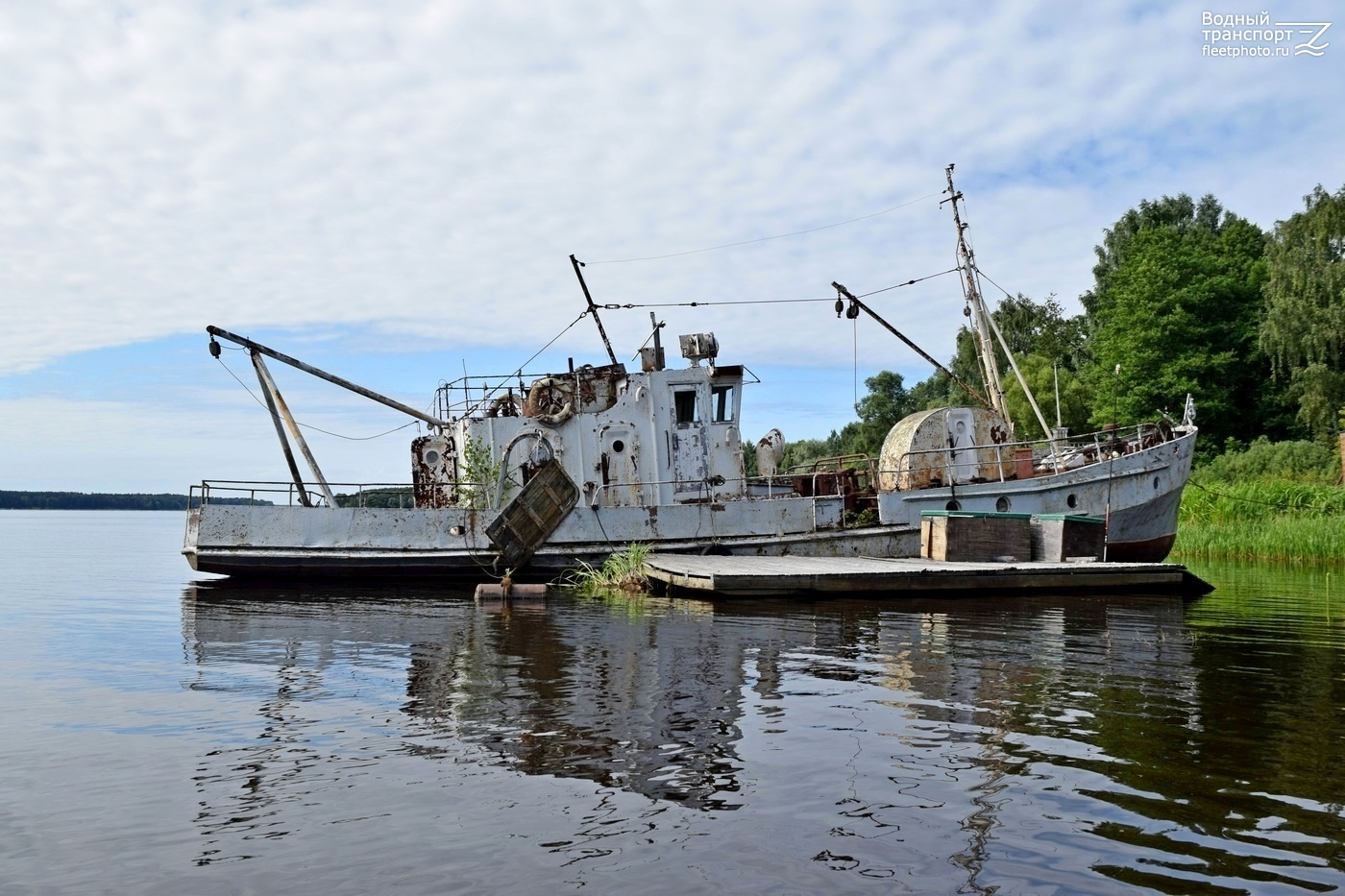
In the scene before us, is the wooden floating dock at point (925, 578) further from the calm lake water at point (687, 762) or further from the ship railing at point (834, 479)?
the ship railing at point (834, 479)

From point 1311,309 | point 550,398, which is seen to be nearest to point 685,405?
point 550,398

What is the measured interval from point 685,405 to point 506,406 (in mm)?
4230

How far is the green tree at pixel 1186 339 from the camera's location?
153 ft

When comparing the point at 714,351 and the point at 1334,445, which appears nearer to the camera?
the point at 714,351

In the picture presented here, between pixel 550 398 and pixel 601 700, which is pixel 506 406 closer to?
pixel 550 398

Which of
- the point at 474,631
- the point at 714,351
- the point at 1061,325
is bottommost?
the point at 474,631

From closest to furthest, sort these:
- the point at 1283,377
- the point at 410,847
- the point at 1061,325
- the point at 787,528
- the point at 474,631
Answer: the point at 410,847 < the point at 474,631 < the point at 787,528 < the point at 1283,377 < the point at 1061,325

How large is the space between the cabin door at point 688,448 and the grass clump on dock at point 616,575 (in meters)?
1.71

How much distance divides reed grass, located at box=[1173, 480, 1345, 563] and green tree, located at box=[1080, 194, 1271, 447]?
1499 centimetres

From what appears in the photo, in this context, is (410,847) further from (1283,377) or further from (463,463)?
(1283,377)

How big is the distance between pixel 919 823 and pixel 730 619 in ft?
31.8

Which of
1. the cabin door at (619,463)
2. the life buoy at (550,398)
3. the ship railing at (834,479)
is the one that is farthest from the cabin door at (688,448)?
the life buoy at (550,398)

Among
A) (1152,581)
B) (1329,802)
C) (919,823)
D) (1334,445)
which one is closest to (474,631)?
(919,823)

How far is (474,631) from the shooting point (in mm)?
14656
